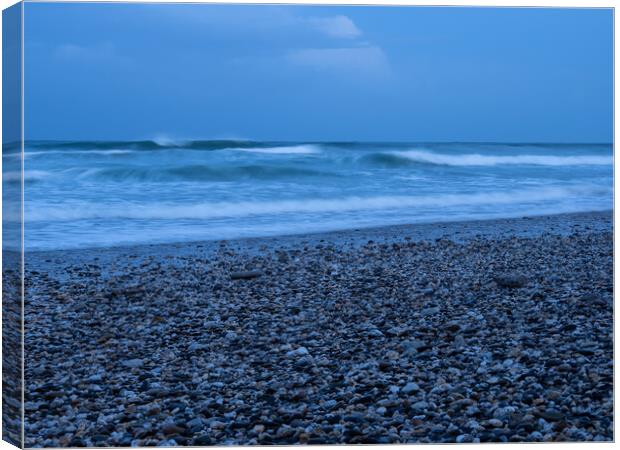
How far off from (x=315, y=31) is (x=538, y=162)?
1.46m

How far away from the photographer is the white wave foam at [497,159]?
5.08 meters

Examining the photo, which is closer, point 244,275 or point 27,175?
point 27,175

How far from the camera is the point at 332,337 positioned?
16.0ft

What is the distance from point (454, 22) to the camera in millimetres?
4930

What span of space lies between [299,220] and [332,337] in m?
0.67

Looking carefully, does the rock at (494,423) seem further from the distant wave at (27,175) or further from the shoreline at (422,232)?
the distant wave at (27,175)

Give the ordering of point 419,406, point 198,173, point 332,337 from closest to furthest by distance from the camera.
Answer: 1. point 419,406
2. point 332,337
3. point 198,173

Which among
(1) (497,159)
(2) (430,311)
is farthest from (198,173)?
(1) (497,159)

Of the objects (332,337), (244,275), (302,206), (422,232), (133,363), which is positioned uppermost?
(302,206)

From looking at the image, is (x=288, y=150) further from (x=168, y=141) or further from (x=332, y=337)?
(x=332, y=337)

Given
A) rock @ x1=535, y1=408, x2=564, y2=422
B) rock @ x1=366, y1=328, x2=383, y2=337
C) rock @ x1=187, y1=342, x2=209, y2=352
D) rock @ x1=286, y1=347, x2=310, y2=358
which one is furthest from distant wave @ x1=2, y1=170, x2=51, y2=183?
rock @ x1=535, y1=408, x2=564, y2=422

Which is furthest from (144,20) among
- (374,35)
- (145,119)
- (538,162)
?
(538,162)

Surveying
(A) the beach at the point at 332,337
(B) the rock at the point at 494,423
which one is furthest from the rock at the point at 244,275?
(B) the rock at the point at 494,423

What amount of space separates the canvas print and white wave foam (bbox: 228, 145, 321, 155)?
0.02m
